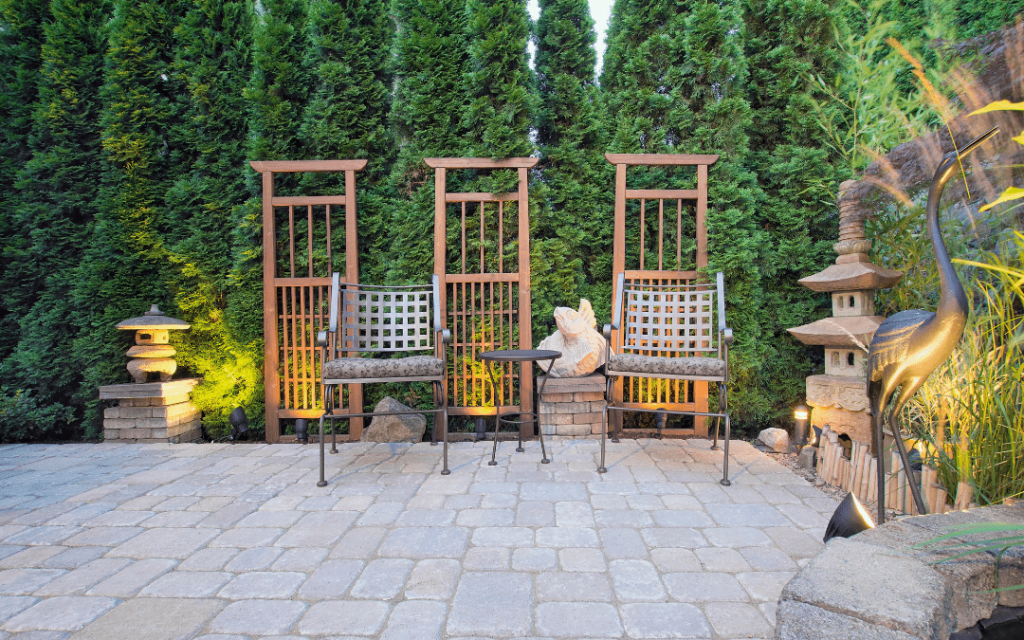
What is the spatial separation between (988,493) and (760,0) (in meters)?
3.74

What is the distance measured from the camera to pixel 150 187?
3.85 meters

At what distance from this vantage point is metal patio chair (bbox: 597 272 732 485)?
8.90 ft

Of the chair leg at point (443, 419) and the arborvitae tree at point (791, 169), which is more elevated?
the arborvitae tree at point (791, 169)

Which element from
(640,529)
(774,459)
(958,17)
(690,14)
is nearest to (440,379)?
(640,529)

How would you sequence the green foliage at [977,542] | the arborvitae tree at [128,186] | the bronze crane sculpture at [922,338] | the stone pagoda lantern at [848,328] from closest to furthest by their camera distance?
the green foliage at [977,542] < the bronze crane sculpture at [922,338] < the stone pagoda lantern at [848,328] < the arborvitae tree at [128,186]

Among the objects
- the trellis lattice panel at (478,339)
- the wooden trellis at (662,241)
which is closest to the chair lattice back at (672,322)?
the wooden trellis at (662,241)

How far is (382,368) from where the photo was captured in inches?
109

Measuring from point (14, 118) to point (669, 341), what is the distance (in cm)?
563

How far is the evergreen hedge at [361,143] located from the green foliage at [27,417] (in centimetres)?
2

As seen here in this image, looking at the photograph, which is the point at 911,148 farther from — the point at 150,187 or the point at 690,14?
the point at 150,187

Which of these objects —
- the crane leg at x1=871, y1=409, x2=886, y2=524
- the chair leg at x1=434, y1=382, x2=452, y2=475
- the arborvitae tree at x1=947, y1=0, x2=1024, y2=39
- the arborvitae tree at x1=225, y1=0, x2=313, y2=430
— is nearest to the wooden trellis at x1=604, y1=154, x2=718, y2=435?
the chair leg at x1=434, y1=382, x2=452, y2=475

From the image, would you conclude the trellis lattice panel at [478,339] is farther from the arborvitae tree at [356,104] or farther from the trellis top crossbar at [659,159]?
the trellis top crossbar at [659,159]

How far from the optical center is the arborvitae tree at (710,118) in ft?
11.7

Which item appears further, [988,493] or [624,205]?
[624,205]
